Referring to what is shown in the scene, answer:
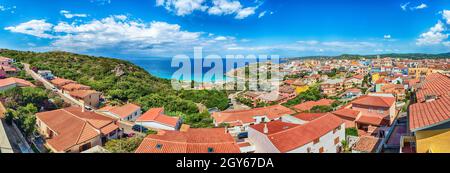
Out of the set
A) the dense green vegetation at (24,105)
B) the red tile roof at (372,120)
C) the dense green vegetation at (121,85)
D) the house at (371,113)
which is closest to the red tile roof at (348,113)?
the house at (371,113)

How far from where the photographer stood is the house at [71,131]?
17.4ft

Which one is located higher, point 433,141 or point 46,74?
point 46,74

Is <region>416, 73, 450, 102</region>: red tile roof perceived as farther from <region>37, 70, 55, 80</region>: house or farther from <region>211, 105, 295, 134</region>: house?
<region>37, 70, 55, 80</region>: house

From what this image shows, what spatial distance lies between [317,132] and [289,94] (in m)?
18.2

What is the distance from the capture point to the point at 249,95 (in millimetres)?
23203

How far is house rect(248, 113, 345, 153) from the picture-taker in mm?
5367

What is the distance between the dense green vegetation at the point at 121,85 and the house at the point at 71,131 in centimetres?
470

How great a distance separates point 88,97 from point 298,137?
858 centimetres

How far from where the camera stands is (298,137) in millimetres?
5680

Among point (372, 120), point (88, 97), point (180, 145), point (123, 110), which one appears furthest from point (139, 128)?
point (372, 120)

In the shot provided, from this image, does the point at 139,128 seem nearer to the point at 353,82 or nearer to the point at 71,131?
the point at 71,131
